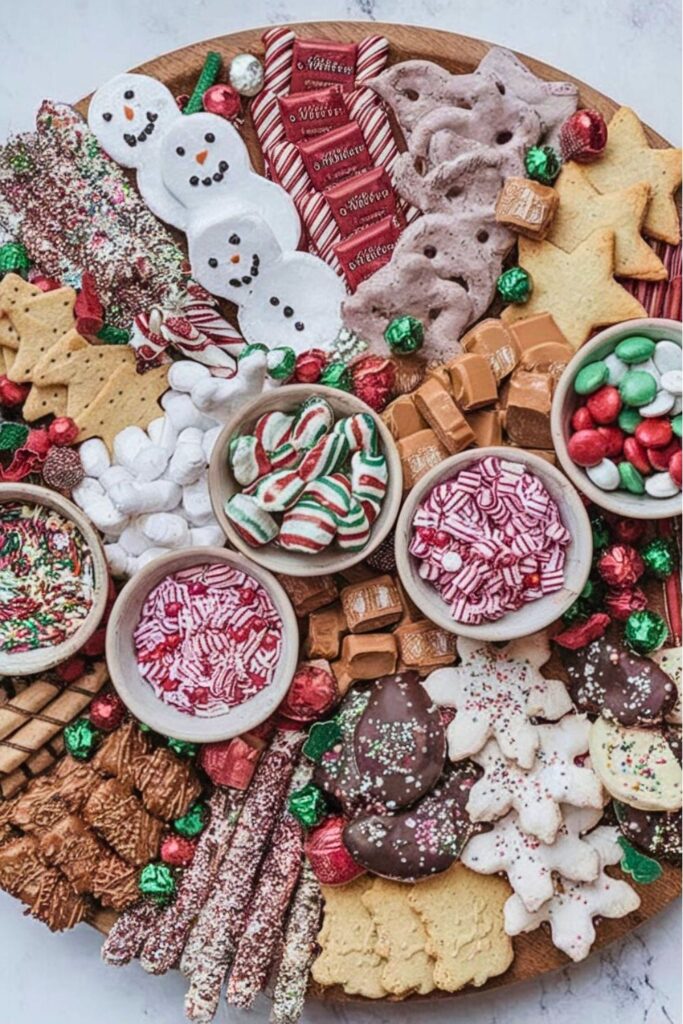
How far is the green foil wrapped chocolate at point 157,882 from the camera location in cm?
305

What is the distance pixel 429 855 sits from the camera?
2928 mm

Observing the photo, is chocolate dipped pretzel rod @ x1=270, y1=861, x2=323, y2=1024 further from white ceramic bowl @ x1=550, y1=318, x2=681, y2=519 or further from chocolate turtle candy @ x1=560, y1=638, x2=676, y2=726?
white ceramic bowl @ x1=550, y1=318, x2=681, y2=519

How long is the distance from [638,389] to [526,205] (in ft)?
1.68

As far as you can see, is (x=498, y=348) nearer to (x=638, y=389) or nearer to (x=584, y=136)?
(x=638, y=389)

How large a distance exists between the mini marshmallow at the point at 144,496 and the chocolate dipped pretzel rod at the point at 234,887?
63 centimetres

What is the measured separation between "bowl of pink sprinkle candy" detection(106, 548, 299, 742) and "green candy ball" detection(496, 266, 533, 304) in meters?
0.90

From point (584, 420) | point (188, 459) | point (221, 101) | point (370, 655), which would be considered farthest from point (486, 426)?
point (221, 101)

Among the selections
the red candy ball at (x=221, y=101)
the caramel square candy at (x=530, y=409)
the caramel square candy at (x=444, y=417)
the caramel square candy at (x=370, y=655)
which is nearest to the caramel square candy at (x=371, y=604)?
the caramel square candy at (x=370, y=655)

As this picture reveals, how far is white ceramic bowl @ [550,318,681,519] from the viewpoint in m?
2.84

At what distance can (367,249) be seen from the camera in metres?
3.08

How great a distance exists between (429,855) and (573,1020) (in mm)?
816

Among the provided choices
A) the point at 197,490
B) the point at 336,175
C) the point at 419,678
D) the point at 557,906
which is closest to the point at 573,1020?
the point at 557,906

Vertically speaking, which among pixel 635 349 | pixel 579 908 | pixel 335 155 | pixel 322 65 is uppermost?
pixel 322 65

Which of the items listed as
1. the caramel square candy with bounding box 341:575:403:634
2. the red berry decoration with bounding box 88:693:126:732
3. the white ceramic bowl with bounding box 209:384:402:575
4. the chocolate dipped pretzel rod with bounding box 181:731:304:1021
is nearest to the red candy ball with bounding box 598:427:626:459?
the white ceramic bowl with bounding box 209:384:402:575
